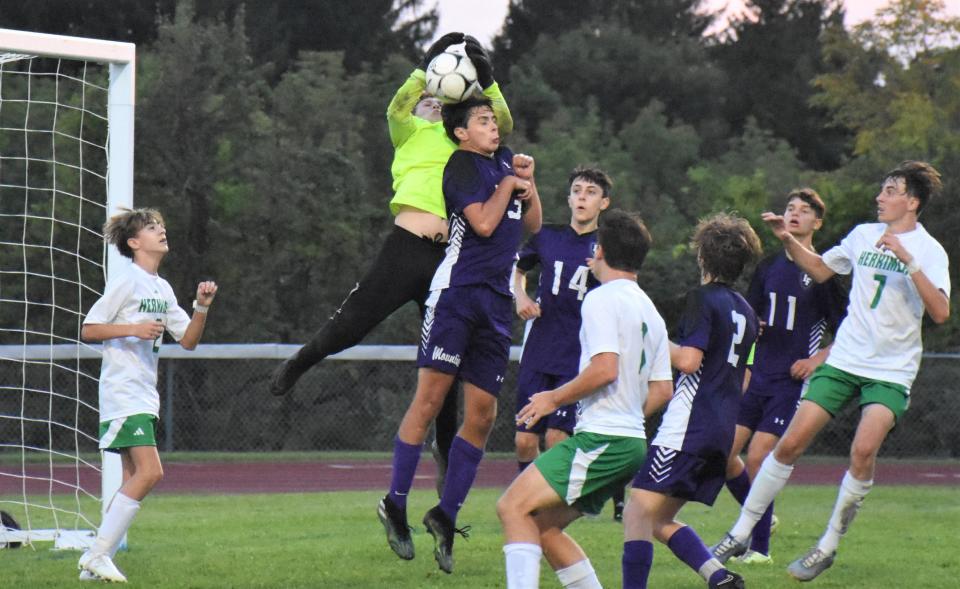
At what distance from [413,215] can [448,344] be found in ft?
2.75

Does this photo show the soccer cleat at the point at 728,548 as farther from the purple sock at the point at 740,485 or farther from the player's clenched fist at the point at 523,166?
the player's clenched fist at the point at 523,166

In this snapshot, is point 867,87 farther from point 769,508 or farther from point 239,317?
point 769,508

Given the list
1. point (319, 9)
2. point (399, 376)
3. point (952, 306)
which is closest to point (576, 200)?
point (399, 376)

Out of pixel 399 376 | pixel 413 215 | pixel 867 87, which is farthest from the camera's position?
pixel 867 87

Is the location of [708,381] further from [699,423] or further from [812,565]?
[812,565]

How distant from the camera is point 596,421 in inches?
235

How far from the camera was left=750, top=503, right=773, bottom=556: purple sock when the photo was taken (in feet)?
28.5

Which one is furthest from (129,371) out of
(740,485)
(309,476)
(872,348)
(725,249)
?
(309,476)

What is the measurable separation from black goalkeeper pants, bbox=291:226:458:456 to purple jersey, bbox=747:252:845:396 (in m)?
2.63

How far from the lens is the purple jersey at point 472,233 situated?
7.51m

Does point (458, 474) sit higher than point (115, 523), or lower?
higher

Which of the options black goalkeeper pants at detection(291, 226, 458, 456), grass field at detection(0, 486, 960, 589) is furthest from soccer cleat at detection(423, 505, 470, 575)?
black goalkeeper pants at detection(291, 226, 458, 456)

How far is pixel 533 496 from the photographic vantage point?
234 inches

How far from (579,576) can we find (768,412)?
12.4 feet
